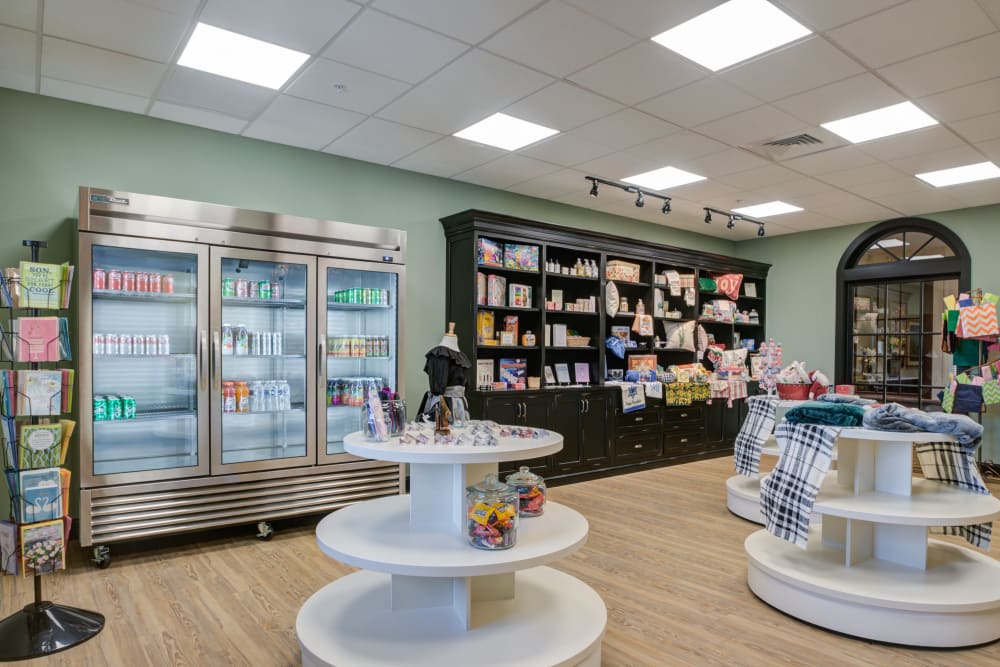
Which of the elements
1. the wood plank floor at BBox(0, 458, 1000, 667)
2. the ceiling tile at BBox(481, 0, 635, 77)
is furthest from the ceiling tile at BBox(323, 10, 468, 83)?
the wood plank floor at BBox(0, 458, 1000, 667)

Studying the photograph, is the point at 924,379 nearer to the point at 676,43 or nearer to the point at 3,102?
the point at 676,43

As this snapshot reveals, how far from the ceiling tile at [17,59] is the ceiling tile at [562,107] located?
2.79m

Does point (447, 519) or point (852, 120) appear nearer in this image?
point (447, 519)

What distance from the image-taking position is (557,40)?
3.28 m

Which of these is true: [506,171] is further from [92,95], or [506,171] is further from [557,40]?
[92,95]

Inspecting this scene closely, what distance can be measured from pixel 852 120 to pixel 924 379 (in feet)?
14.8

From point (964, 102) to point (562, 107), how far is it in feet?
8.68

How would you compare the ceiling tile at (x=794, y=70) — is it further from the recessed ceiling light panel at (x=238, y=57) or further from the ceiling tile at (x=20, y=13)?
the ceiling tile at (x=20, y=13)

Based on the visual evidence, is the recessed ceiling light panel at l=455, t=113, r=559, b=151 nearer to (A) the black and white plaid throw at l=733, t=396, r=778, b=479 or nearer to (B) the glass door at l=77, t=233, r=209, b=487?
(B) the glass door at l=77, t=233, r=209, b=487

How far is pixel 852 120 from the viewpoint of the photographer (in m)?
4.41

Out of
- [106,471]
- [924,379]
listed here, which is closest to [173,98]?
[106,471]

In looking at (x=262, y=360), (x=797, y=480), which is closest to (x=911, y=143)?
(x=797, y=480)

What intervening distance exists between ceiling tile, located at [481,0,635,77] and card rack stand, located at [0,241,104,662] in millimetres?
2692

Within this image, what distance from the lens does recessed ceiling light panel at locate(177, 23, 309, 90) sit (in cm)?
335
